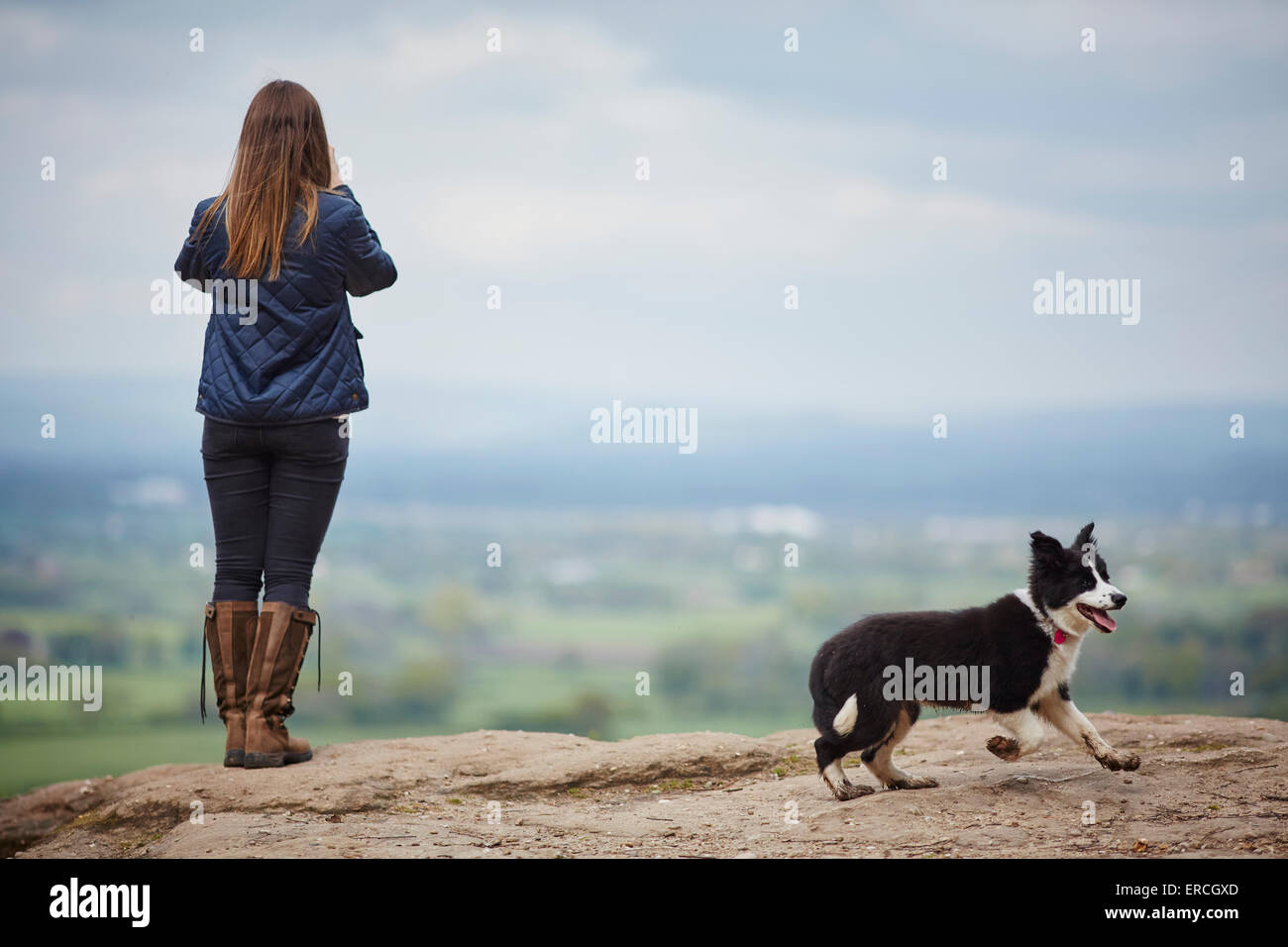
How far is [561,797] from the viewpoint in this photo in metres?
4.93

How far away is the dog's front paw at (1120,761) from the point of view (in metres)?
4.46

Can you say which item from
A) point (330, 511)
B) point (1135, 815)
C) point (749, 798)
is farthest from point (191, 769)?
point (1135, 815)

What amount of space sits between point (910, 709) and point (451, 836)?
5.33 feet

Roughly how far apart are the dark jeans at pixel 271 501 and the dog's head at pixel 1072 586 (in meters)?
2.67

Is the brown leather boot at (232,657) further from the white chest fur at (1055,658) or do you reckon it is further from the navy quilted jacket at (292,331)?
the white chest fur at (1055,658)

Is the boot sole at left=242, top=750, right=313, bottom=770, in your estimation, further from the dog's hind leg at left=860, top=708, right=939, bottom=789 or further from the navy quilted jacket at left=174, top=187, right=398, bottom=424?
the dog's hind leg at left=860, top=708, right=939, bottom=789

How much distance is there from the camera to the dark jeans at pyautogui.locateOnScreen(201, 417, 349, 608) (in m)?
4.76

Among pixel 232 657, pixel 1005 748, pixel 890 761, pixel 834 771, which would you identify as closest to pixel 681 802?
pixel 834 771

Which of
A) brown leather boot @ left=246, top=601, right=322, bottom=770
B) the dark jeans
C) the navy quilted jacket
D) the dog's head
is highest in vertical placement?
the navy quilted jacket

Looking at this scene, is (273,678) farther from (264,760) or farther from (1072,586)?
(1072,586)

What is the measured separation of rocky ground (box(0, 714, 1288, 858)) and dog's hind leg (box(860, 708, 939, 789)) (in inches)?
6.2

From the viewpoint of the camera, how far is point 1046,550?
14.9 feet

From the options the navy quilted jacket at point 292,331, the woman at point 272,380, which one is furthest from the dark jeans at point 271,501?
the navy quilted jacket at point 292,331

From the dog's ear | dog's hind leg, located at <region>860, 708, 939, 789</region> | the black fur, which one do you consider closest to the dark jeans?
the black fur
